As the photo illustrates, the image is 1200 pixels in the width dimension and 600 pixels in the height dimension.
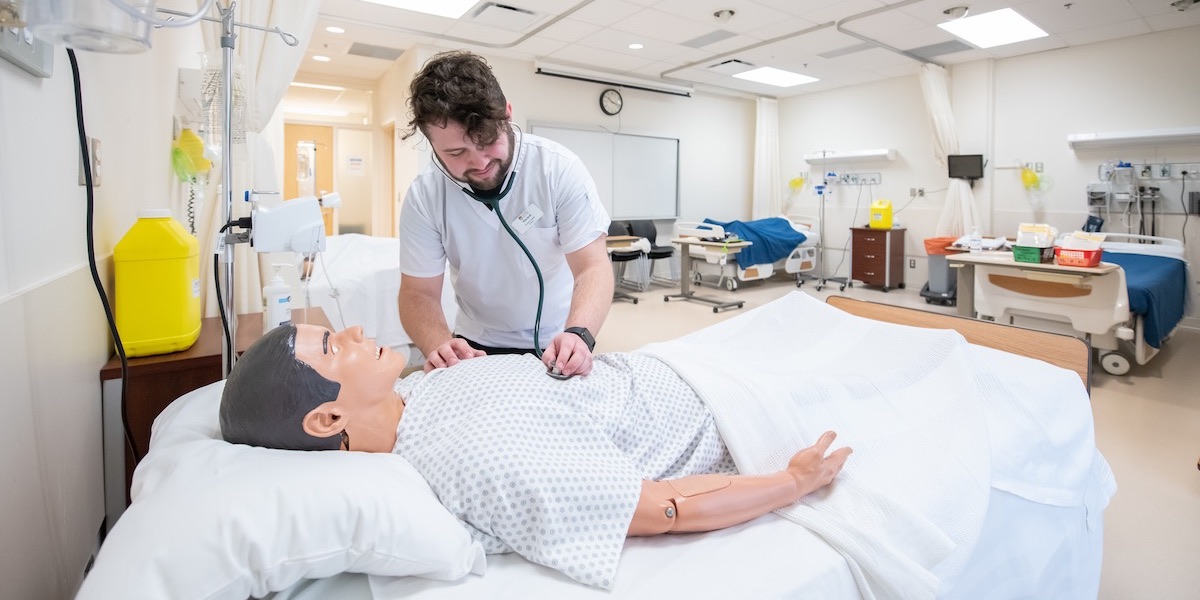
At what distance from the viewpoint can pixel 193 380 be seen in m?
1.43

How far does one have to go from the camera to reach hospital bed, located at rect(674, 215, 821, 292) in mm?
6070

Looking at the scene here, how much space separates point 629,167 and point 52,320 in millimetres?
6257

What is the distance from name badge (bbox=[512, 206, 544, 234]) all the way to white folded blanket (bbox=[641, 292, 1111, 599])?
17.2 inches

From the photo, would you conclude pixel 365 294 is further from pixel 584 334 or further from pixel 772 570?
pixel 772 570

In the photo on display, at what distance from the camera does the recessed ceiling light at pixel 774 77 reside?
258 inches

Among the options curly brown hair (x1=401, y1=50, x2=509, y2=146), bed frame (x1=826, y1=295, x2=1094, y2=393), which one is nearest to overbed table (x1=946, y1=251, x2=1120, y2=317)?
bed frame (x1=826, y1=295, x2=1094, y2=393)

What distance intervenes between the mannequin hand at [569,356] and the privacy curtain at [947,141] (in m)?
6.11

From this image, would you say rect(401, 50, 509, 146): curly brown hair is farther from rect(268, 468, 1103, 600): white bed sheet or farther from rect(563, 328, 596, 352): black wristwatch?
rect(268, 468, 1103, 600): white bed sheet

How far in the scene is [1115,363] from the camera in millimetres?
3512

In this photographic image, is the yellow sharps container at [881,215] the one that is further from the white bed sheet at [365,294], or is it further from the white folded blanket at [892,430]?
the white folded blanket at [892,430]

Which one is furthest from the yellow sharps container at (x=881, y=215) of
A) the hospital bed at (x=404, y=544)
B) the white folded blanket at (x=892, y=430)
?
the hospital bed at (x=404, y=544)

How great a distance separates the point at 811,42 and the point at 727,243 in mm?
1892

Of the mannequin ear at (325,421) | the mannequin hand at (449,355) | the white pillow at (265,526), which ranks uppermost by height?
the mannequin hand at (449,355)

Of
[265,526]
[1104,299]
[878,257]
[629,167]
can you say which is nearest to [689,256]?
[629,167]
